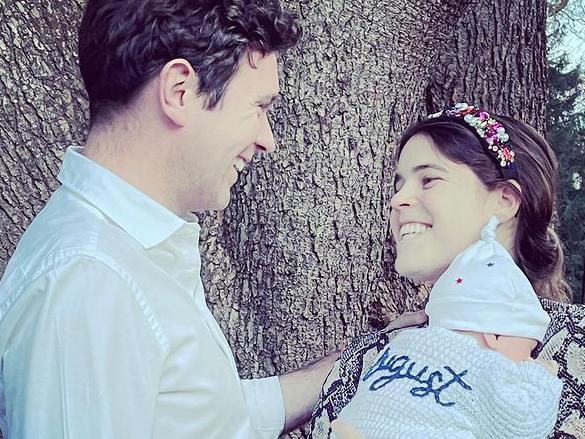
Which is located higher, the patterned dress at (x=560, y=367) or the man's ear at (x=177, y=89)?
the man's ear at (x=177, y=89)

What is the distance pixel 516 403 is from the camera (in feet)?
5.93

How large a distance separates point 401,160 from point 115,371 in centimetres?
105

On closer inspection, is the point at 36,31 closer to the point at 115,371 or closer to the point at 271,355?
the point at 271,355

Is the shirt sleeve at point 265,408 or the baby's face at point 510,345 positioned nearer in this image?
the baby's face at point 510,345

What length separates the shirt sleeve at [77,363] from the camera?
1.53 m

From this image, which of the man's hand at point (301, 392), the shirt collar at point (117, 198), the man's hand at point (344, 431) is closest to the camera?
the shirt collar at point (117, 198)

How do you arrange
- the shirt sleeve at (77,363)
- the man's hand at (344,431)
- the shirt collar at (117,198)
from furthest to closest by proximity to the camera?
the man's hand at (344,431) → the shirt collar at (117,198) → the shirt sleeve at (77,363)

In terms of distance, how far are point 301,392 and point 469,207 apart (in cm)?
76

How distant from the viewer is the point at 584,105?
11.0 meters

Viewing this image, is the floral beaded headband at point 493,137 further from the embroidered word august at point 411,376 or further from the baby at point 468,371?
the embroidered word august at point 411,376

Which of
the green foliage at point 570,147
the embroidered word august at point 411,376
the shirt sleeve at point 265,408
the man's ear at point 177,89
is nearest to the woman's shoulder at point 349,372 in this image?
the shirt sleeve at point 265,408

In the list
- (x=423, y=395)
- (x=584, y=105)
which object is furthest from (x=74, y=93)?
(x=584, y=105)

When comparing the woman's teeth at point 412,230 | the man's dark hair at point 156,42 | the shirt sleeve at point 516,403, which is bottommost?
the shirt sleeve at point 516,403

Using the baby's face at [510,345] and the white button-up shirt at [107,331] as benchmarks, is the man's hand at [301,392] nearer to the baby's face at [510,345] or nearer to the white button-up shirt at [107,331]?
the white button-up shirt at [107,331]
